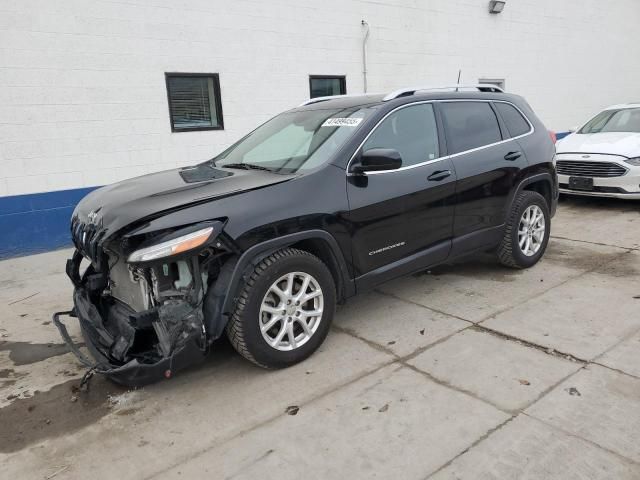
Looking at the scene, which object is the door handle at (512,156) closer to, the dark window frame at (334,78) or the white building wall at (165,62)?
the white building wall at (165,62)

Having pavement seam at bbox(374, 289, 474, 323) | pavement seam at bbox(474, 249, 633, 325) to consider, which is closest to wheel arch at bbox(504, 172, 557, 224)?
pavement seam at bbox(474, 249, 633, 325)

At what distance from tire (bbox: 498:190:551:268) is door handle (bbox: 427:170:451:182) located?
41.2 inches

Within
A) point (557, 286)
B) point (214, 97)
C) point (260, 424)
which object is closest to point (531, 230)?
point (557, 286)

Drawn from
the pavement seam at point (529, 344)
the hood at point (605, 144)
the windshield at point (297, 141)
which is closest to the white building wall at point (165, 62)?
the windshield at point (297, 141)

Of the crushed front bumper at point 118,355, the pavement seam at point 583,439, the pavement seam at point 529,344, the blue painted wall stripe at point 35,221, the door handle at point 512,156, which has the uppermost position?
the door handle at point 512,156

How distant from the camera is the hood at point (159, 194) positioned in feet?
10.2

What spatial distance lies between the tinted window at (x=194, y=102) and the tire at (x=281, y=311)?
16.5 feet

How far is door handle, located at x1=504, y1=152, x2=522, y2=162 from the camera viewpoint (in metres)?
4.82

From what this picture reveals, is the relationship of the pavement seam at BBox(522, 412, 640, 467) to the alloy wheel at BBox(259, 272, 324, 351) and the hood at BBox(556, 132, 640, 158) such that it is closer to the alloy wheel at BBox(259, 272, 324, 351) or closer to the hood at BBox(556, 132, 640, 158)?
the alloy wheel at BBox(259, 272, 324, 351)

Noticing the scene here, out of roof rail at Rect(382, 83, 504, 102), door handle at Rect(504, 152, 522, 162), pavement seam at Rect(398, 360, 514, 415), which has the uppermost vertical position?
roof rail at Rect(382, 83, 504, 102)

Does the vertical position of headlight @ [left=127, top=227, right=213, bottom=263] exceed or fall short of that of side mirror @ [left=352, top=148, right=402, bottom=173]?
it falls short

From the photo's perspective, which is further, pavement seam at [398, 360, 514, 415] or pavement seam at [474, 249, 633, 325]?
pavement seam at [474, 249, 633, 325]

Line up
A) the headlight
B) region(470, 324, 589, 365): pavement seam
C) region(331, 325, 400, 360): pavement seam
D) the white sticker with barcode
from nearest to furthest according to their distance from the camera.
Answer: the headlight → region(470, 324, 589, 365): pavement seam → region(331, 325, 400, 360): pavement seam → the white sticker with barcode

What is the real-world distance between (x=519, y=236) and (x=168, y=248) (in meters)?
3.55
